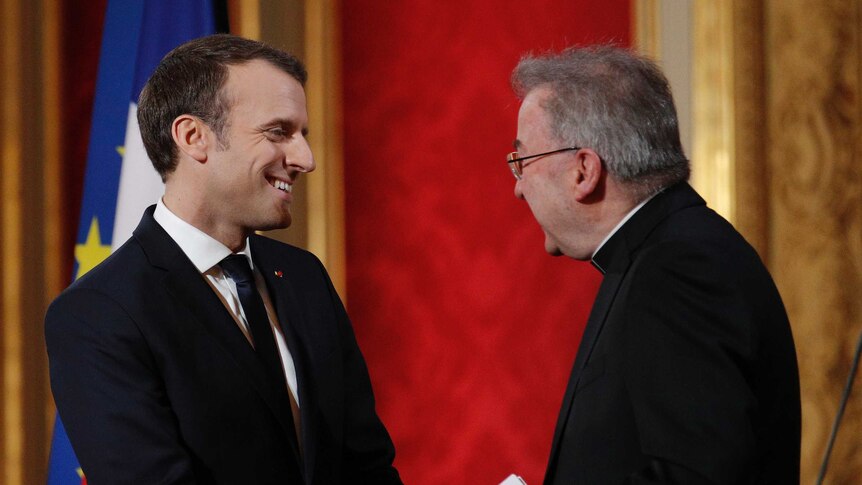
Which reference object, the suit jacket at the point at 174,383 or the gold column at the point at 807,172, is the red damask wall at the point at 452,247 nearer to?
the gold column at the point at 807,172

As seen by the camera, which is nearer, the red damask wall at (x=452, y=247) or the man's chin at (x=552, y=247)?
the man's chin at (x=552, y=247)

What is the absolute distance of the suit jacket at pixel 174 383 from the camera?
150 cm

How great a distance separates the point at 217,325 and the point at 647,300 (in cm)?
75

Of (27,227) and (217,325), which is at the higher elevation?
(27,227)

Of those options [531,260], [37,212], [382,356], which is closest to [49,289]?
[37,212]

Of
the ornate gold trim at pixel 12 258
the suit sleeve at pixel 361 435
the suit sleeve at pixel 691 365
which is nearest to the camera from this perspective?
the suit sleeve at pixel 691 365

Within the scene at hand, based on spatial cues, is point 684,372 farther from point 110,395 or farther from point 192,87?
point 192,87

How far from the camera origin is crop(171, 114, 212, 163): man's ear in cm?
176

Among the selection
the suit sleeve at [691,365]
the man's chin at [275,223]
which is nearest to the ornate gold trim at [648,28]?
the man's chin at [275,223]

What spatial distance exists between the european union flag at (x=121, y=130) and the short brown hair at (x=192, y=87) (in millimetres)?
1095

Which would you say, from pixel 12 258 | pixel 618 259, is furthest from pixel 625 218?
pixel 12 258

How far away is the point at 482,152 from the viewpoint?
3.36 meters

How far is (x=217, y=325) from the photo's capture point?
167 cm

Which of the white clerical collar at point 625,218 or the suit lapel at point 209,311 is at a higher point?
the white clerical collar at point 625,218
